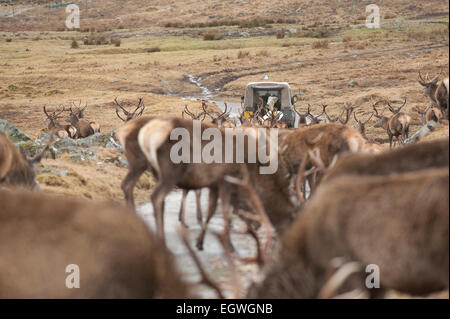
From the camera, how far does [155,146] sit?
7.28 m

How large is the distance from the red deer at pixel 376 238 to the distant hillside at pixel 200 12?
7350 centimetres

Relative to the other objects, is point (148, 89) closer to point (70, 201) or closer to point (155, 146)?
point (155, 146)

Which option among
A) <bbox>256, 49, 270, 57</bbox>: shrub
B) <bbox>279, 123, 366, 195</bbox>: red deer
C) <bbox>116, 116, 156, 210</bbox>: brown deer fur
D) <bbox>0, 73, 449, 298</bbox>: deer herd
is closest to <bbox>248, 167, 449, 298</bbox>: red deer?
<bbox>0, 73, 449, 298</bbox>: deer herd

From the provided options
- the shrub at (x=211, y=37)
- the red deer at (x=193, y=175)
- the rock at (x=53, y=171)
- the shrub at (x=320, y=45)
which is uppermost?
the shrub at (x=211, y=37)

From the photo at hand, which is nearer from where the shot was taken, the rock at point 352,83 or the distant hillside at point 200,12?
the rock at point 352,83

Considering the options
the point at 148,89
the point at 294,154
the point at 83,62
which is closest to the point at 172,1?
the point at 83,62

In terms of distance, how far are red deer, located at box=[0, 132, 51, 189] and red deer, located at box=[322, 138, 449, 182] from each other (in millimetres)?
4084

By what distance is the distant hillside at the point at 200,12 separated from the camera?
84619mm

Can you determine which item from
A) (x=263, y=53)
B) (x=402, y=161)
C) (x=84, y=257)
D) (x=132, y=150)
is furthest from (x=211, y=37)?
(x=84, y=257)

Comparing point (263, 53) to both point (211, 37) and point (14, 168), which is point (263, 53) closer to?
point (211, 37)

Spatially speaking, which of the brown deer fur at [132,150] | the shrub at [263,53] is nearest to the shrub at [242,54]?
the shrub at [263,53]

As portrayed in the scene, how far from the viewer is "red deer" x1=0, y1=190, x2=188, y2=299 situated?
3.76 m

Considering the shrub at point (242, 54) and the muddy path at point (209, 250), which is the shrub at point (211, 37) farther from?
the muddy path at point (209, 250)
